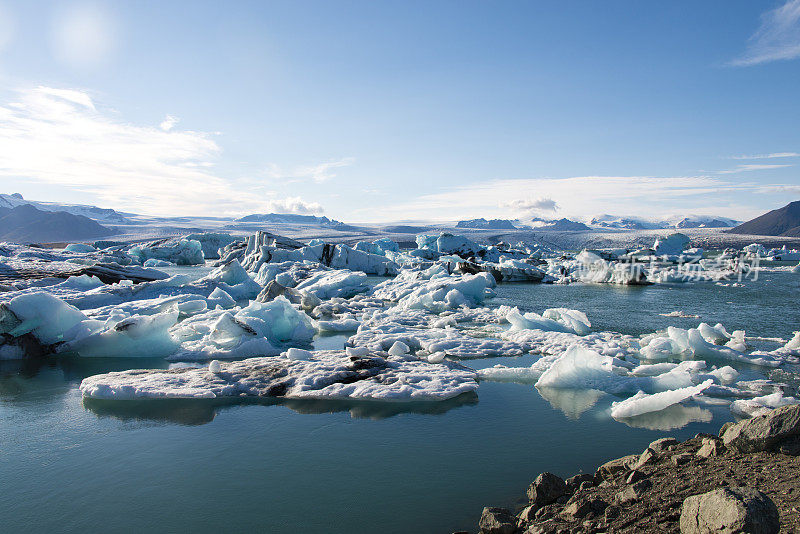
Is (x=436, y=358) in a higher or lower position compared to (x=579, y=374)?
lower

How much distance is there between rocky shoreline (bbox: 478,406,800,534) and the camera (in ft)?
6.04

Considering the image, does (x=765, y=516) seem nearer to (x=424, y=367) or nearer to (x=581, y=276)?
(x=424, y=367)

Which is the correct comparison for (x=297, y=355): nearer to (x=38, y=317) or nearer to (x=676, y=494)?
(x=38, y=317)

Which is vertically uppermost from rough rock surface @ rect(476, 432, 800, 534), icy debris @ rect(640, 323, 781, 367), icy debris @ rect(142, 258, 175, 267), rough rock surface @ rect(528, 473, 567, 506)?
rough rock surface @ rect(476, 432, 800, 534)

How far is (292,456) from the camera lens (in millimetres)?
3615

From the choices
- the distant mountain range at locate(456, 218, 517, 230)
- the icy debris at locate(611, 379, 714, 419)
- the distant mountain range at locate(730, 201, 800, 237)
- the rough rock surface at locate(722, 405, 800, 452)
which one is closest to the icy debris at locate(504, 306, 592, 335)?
the icy debris at locate(611, 379, 714, 419)

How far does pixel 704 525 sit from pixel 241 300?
13375 mm

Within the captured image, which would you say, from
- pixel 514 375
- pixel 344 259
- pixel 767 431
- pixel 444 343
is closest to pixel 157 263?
pixel 344 259

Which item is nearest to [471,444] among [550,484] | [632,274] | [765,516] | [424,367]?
[550,484]

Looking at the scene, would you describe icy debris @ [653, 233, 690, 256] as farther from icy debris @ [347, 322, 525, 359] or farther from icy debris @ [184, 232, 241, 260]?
icy debris @ [184, 232, 241, 260]

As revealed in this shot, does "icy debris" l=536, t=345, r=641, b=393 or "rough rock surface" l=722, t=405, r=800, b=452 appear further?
"icy debris" l=536, t=345, r=641, b=393

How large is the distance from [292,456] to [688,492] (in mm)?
2691

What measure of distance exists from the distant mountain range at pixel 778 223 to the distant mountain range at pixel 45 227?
110 metres

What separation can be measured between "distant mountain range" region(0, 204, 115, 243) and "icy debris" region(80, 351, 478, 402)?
282 feet
